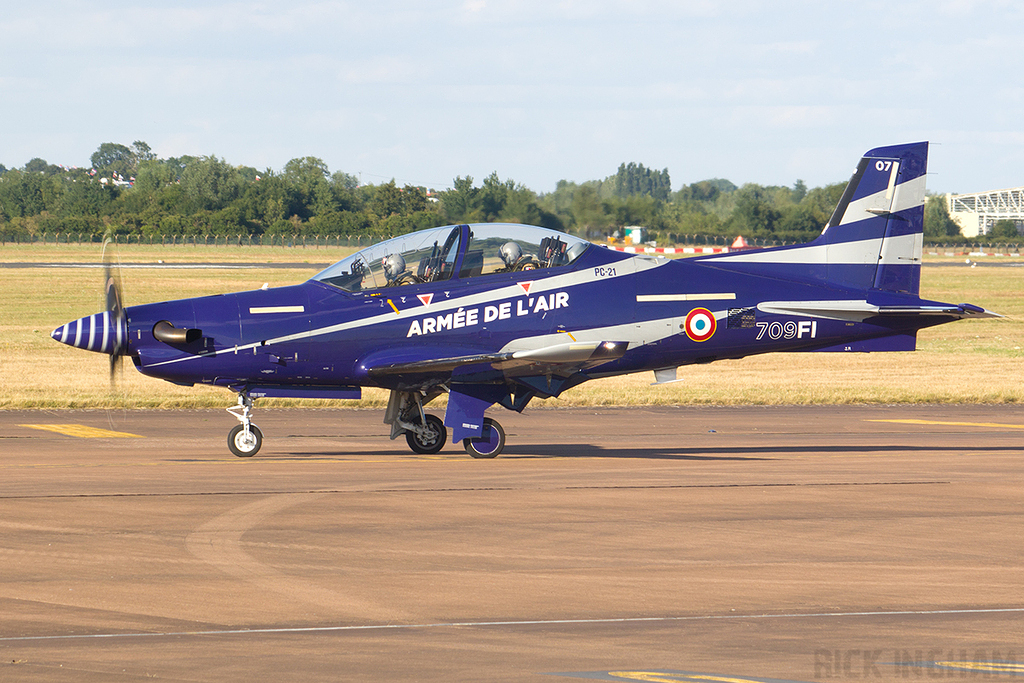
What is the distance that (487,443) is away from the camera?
15797 mm

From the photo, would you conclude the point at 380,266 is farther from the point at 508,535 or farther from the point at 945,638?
the point at 945,638

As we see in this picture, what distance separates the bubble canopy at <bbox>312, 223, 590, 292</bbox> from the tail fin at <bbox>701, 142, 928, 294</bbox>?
3.43m

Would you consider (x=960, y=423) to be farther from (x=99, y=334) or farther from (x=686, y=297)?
(x=99, y=334)

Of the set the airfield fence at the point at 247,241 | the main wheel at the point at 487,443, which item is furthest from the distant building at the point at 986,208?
the main wheel at the point at 487,443

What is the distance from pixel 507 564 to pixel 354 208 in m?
66.7

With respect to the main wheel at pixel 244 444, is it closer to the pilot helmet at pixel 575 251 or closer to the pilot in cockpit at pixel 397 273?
the pilot in cockpit at pixel 397 273

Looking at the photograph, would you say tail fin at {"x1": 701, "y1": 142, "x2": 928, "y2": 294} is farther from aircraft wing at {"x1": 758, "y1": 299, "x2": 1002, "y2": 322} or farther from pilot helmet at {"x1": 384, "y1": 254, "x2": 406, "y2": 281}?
pilot helmet at {"x1": 384, "y1": 254, "x2": 406, "y2": 281}

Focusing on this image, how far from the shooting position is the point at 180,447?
16.6 meters

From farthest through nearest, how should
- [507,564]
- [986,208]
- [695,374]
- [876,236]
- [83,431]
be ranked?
1. [986,208]
2. [695,374]
3. [83,431]
4. [876,236]
5. [507,564]

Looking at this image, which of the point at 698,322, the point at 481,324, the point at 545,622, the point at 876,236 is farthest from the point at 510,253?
the point at 545,622

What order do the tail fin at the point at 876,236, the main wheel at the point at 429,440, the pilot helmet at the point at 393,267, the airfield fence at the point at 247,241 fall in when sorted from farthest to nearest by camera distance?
the airfield fence at the point at 247,241
the tail fin at the point at 876,236
the main wheel at the point at 429,440
the pilot helmet at the point at 393,267

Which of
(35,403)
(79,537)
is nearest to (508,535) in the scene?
(79,537)

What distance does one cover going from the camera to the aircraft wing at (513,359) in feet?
49.9

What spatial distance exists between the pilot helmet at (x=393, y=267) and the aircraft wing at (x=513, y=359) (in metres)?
1.19
